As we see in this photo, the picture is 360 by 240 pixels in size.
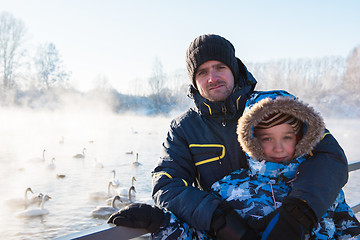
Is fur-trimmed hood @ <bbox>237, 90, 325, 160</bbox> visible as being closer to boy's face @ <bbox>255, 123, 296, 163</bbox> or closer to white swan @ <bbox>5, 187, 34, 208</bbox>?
boy's face @ <bbox>255, 123, 296, 163</bbox>

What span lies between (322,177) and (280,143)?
0.29 meters

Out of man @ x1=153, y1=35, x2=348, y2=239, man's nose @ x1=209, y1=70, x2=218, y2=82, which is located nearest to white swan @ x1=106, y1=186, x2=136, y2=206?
man @ x1=153, y1=35, x2=348, y2=239

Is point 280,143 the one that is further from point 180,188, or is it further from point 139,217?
point 139,217

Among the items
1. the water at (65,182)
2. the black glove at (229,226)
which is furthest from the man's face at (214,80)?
the water at (65,182)

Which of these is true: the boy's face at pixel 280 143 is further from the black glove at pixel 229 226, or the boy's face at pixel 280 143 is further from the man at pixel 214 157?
the black glove at pixel 229 226

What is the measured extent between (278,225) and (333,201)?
1.04ft

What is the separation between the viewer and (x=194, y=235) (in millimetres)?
1499

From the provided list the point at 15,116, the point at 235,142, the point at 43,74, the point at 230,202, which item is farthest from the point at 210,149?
the point at 15,116

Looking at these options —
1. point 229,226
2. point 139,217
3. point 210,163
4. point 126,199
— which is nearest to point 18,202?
point 126,199

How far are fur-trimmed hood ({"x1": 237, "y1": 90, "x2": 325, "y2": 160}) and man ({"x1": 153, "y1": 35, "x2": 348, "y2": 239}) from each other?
0.27ft

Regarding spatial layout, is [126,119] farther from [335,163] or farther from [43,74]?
[335,163]

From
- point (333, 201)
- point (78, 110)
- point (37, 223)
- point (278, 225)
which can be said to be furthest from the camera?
point (78, 110)

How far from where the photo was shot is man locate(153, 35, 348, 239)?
1347mm

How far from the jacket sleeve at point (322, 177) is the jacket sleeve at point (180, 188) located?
14.9 inches
